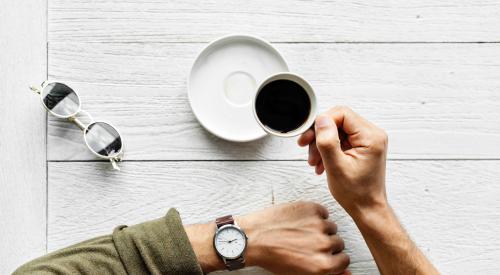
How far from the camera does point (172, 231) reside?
1011 mm

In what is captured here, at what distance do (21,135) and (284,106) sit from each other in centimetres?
51

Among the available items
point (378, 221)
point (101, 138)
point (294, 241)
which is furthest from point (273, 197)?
point (101, 138)

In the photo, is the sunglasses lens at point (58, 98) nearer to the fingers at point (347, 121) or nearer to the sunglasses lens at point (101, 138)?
the sunglasses lens at point (101, 138)

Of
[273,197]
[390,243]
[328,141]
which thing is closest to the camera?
[328,141]

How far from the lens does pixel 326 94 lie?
1101 mm

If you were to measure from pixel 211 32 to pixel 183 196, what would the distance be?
1.05 feet

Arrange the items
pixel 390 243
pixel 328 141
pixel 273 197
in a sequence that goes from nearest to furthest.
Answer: pixel 328 141 → pixel 390 243 → pixel 273 197

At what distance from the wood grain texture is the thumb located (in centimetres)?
26

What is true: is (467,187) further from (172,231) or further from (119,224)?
(119,224)

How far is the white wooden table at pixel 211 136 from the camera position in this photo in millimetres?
1086

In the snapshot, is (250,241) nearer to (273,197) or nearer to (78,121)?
(273,197)

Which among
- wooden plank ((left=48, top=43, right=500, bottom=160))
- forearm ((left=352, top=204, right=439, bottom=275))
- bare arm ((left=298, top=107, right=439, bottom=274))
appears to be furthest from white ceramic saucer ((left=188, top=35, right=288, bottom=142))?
forearm ((left=352, top=204, right=439, bottom=275))

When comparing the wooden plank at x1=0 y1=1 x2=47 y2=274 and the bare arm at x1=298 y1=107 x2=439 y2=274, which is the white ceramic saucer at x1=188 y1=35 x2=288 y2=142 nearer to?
the bare arm at x1=298 y1=107 x2=439 y2=274

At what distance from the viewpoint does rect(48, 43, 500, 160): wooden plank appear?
3.58 ft
